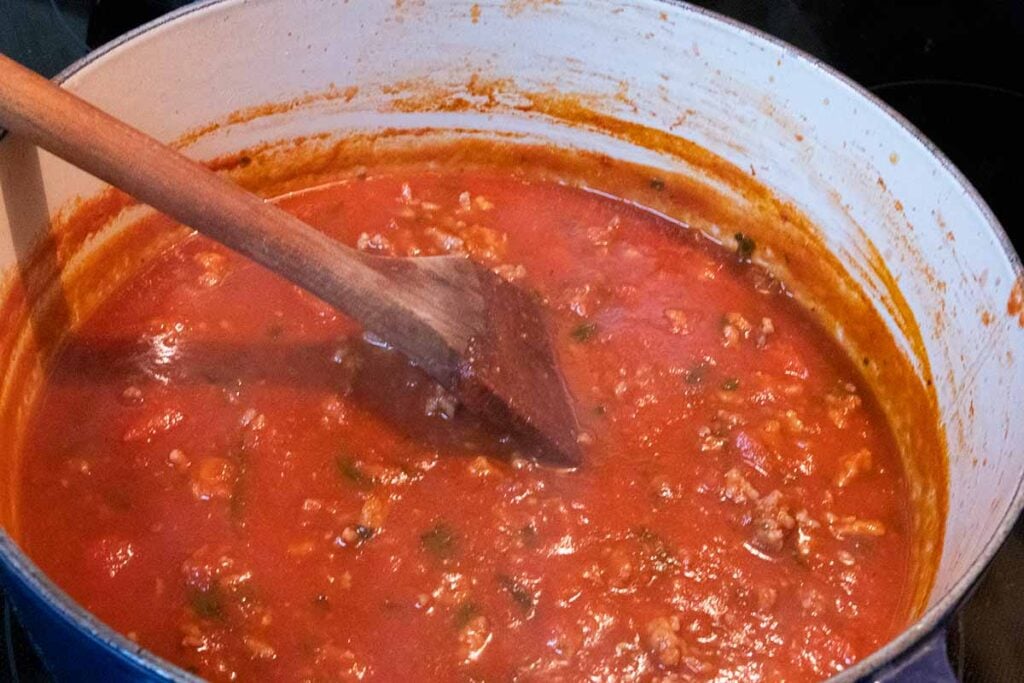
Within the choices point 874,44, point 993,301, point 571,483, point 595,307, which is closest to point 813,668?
point 571,483

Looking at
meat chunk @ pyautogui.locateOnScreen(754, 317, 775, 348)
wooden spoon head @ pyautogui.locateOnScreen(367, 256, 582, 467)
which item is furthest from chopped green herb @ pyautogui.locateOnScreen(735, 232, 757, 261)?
wooden spoon head @ pyautogui.locateOnScreen(367, 256, 582, 467)

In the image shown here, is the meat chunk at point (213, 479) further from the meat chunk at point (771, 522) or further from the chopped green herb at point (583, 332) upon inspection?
the meat chunk at point (771, 522)

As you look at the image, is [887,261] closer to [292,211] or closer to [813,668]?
[813,668]

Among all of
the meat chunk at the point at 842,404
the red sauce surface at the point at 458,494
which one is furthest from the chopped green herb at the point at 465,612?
the meat chunk at the point at 842,404

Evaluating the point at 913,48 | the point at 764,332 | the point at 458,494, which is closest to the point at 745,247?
the point at 764,332

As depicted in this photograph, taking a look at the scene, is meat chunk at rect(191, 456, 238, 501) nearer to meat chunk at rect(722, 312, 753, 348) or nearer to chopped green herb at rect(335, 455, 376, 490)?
chopped green herb at rect(335, 455, 376, 490)

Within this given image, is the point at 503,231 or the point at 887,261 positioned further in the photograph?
the point at 503,231

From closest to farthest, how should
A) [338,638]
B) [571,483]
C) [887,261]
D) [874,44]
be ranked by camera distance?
[338,638], [571,483], [887,261], [874,44]
